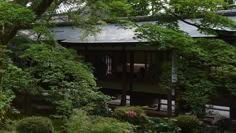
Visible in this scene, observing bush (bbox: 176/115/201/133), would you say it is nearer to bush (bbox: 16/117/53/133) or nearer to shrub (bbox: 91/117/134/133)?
bush (bbox: 16/117/53/133)

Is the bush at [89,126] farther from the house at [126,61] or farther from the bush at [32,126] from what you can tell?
the house at [126,61]

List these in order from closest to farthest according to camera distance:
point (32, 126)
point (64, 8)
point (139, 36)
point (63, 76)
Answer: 1. point (32, 126)
2. point (63, 76)
3. point (139, 36)
4. point (64, 8)

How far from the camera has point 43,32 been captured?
11.4 m

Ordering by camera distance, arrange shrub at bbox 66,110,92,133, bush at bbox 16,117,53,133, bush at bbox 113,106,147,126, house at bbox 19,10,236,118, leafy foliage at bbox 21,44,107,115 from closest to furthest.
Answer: shrub at bbox 66,110,92,133 < bush at bbox 16,117,53,133 < leafy foliage at bbox 21,44,107,115 < bush at bbox 113,106,147,126 < house at bbox 19,10,236,118

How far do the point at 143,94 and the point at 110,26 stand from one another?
13.4 feet

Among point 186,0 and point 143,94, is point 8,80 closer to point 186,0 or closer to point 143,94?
point 186,0

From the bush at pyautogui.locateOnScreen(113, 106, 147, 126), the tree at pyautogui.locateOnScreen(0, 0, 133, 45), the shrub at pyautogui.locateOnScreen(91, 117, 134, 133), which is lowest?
the bush at pyautogui.locateOnScreen(113, 106, 147, 126)

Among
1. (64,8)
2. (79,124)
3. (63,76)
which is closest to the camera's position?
(79,124)

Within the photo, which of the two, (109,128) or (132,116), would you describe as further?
(132,116)

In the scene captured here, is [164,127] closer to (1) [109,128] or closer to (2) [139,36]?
(2) [139,36]

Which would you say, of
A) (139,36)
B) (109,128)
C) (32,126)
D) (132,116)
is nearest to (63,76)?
(32,126)

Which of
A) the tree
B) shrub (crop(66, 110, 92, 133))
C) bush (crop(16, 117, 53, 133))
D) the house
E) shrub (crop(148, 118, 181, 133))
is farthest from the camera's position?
the house

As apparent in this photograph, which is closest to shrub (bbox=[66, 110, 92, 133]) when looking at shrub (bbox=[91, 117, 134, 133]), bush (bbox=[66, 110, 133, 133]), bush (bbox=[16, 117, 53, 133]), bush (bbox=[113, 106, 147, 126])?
bush (bbox=[66, 110, 133, 133])

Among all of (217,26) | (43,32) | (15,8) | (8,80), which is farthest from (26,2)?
(217,26)
